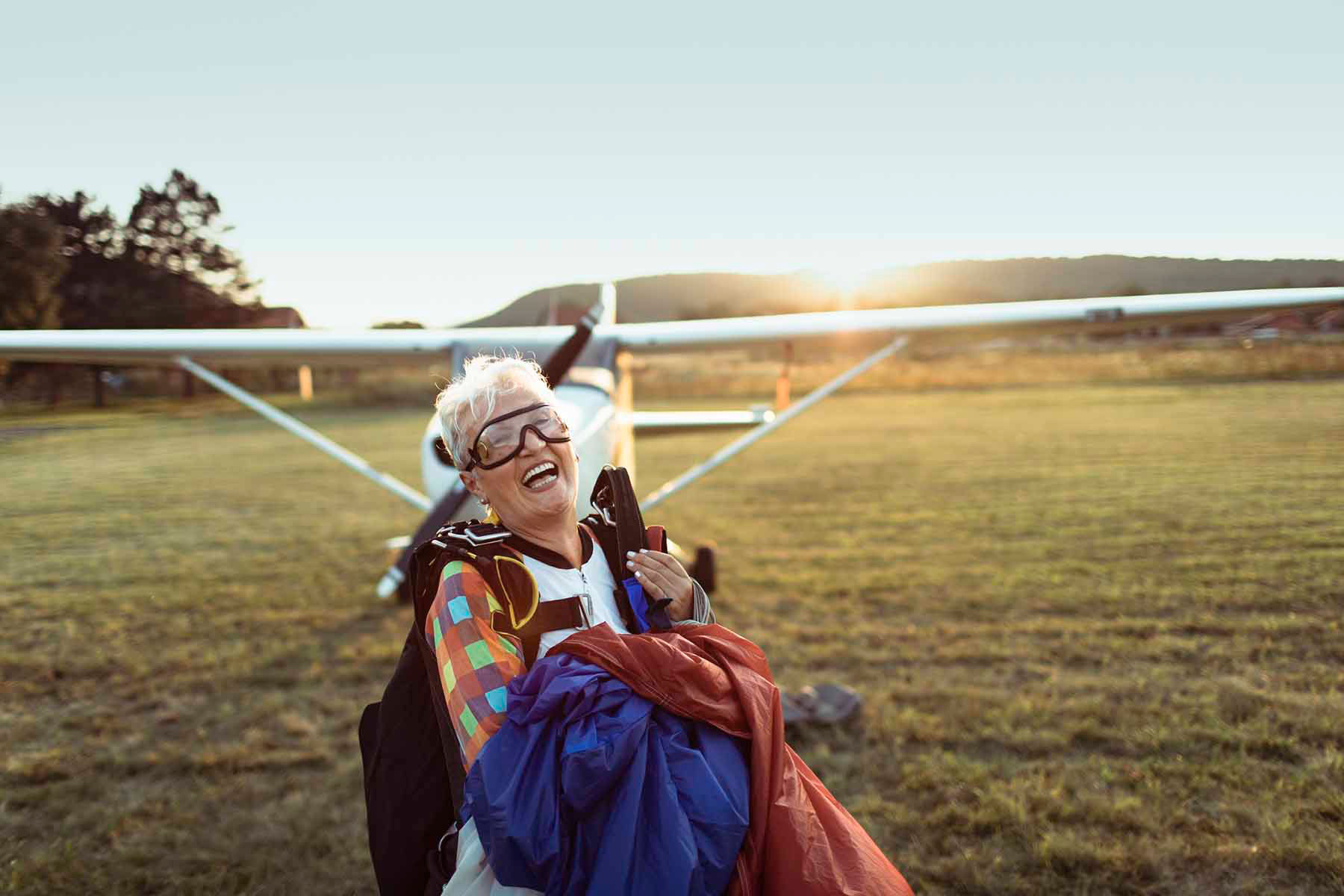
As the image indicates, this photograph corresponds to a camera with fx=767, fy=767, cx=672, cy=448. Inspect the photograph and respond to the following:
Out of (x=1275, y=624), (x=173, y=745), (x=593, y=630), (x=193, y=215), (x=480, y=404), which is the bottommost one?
(x=173, y=745)

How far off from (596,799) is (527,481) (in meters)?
0.59

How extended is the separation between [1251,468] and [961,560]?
282 cm

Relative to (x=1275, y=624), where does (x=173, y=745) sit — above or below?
below

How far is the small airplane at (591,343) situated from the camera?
14.3ft

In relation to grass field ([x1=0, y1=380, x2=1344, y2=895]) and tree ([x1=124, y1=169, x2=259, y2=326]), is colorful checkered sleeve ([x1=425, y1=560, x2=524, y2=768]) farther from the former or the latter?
tree ([x1=124, y1=169, x2=259, y2=326])

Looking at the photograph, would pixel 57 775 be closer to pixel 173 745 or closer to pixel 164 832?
pixel 173 745

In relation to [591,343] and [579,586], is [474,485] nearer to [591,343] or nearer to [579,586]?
[579,586]

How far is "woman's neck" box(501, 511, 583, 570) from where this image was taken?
1.46 metres

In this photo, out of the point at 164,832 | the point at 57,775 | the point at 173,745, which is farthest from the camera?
the point at 173,745

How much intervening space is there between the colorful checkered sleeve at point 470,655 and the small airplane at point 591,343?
261cm

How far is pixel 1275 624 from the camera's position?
3.95 m

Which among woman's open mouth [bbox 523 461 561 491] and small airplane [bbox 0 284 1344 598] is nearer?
woman's open mouth [bbox 523 461 561 491]

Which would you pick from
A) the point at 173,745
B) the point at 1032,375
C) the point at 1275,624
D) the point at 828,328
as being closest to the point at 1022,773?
the point at 1275,624

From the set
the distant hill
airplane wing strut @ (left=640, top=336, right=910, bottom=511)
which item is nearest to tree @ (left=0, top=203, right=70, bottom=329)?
the distant hill
